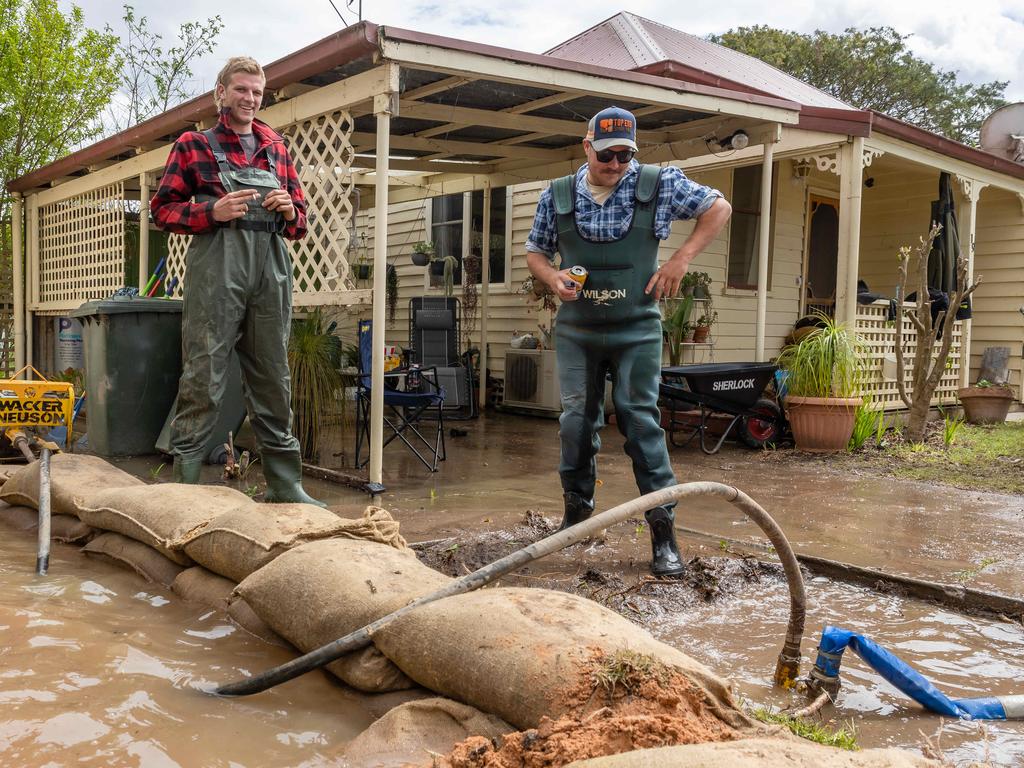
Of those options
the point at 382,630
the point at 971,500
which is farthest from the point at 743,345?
the point at 382,630

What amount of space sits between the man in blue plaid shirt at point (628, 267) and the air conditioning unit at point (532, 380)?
5.69 meters

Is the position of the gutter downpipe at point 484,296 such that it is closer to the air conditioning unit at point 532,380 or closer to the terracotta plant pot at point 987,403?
the air conditioning unit at point 532,380

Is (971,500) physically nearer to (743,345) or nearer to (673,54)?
(743,345)

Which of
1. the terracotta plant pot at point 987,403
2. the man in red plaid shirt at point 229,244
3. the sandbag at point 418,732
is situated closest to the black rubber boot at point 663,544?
the sandbag at point 418,732

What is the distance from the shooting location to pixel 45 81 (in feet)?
38.1

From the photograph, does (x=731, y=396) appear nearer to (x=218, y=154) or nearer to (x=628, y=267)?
(x=628, y=267)

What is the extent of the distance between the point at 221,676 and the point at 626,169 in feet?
7.64

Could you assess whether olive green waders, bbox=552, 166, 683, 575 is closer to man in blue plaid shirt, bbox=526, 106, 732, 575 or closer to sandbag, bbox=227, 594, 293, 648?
man in blue plaid shirt, bbox=526, 106, 732, 575

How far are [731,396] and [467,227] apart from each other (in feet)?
16.4

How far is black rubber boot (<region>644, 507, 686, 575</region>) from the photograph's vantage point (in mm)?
3398

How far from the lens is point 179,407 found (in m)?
4.07

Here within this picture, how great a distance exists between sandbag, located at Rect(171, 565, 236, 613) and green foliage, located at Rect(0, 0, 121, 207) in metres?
10.3

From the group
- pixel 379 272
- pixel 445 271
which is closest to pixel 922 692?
pixel 379 272

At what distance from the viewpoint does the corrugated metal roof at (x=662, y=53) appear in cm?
982
